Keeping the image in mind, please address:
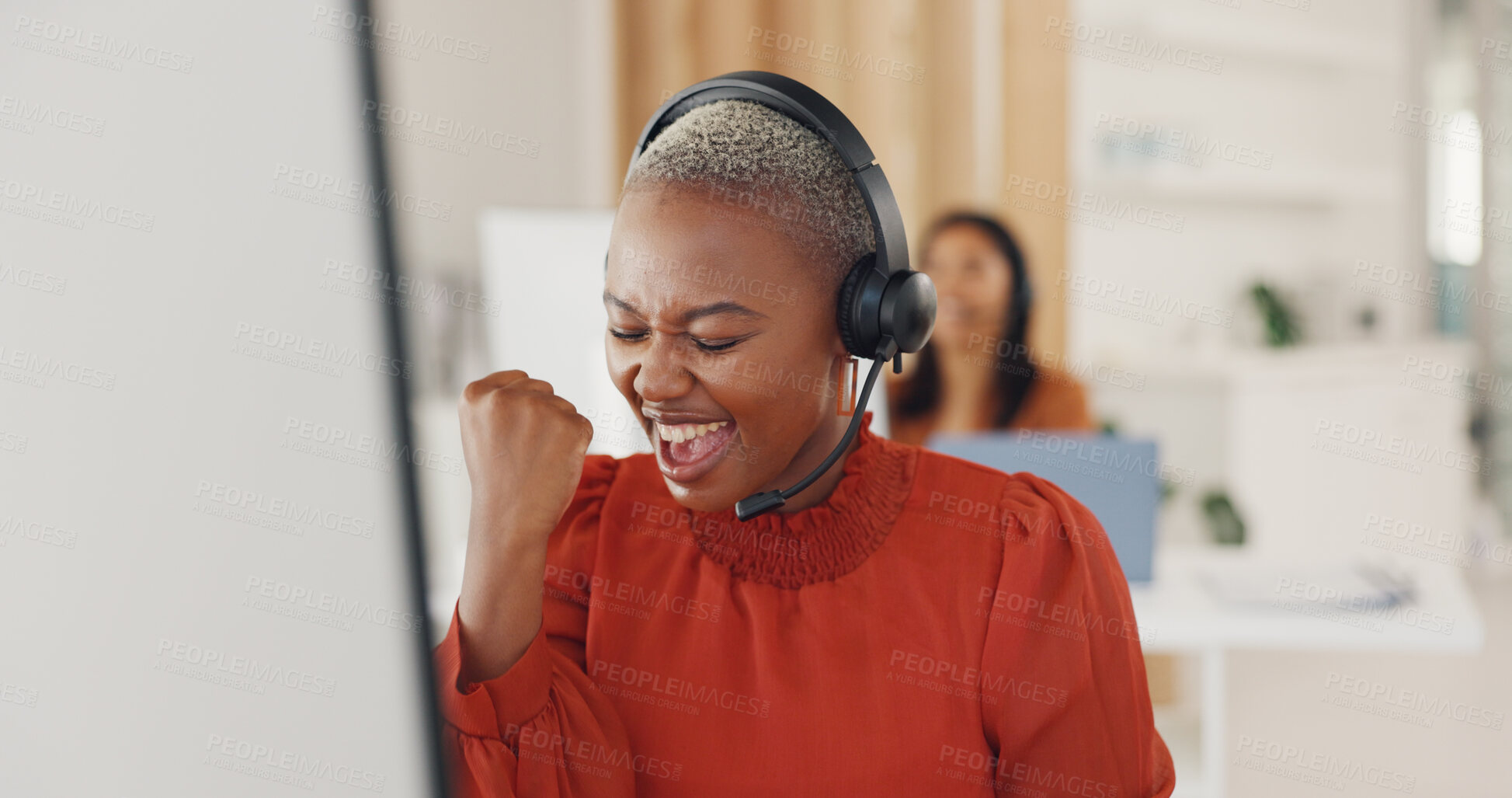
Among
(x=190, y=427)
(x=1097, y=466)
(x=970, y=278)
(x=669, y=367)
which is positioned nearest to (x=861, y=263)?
(x=669, y=367)

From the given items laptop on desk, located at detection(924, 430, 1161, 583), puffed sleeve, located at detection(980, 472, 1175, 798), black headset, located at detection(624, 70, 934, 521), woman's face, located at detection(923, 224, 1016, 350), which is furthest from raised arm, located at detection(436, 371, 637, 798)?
woman's face, located at detection(923, 224, 1016, 350)

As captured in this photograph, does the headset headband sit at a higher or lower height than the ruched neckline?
higher

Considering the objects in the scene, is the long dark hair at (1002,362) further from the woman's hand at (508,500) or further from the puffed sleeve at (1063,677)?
the woman's hand at (508,500)

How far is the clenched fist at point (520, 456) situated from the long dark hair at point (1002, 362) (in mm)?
1977

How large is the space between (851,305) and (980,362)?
199cm

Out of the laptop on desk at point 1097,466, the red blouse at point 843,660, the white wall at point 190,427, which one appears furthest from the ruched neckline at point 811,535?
the laptop on desk at point 1097,466

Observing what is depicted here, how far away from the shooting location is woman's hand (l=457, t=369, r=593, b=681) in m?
0.51

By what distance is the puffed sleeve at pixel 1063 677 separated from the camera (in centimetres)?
59

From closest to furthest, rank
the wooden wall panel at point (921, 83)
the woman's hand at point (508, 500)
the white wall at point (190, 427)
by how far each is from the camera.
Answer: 1. the white wall at point (190, 427)
2. the woman's hand at point (508, 500)
3. the wooden wall panel at point (921, 83)

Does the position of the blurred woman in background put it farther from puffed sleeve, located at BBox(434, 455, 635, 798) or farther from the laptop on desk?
puffed sleeve, located at BBox(434, 455, 635, 798)

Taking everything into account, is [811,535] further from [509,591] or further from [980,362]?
[980,362]

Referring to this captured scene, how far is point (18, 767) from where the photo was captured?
322 millimetres

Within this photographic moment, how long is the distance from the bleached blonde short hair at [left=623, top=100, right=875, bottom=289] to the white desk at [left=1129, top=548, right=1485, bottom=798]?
43.8 inches

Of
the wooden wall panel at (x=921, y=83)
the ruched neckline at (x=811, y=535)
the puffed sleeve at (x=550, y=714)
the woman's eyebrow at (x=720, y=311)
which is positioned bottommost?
the puffed sleeve at (x=550, y=714)
